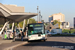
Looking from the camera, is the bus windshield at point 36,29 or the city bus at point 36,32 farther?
the bus windshield at point 36,29

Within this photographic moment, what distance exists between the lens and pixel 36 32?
2664cm

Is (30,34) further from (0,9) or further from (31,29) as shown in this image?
(0,9)

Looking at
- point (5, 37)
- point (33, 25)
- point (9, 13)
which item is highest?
point (9, 13)

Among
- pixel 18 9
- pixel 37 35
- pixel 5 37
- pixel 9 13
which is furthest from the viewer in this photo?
pixel 18 9

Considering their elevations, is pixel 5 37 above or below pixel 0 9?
below

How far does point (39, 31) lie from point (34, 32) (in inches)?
30.0

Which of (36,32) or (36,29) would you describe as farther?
(36,29)

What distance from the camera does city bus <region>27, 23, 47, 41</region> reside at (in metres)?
26.4

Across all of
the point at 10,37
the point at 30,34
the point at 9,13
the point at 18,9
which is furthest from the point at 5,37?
the point at 18,9

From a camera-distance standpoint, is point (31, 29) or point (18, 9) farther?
point (18, 9)

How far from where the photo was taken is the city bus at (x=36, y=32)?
26391 millimetres

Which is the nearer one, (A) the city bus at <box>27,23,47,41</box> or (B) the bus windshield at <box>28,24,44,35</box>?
(A) the city bus at <box>27,23,47,41</box>

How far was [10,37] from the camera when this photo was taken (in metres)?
30.8

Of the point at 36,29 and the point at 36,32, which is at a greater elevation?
the point at 36,29
